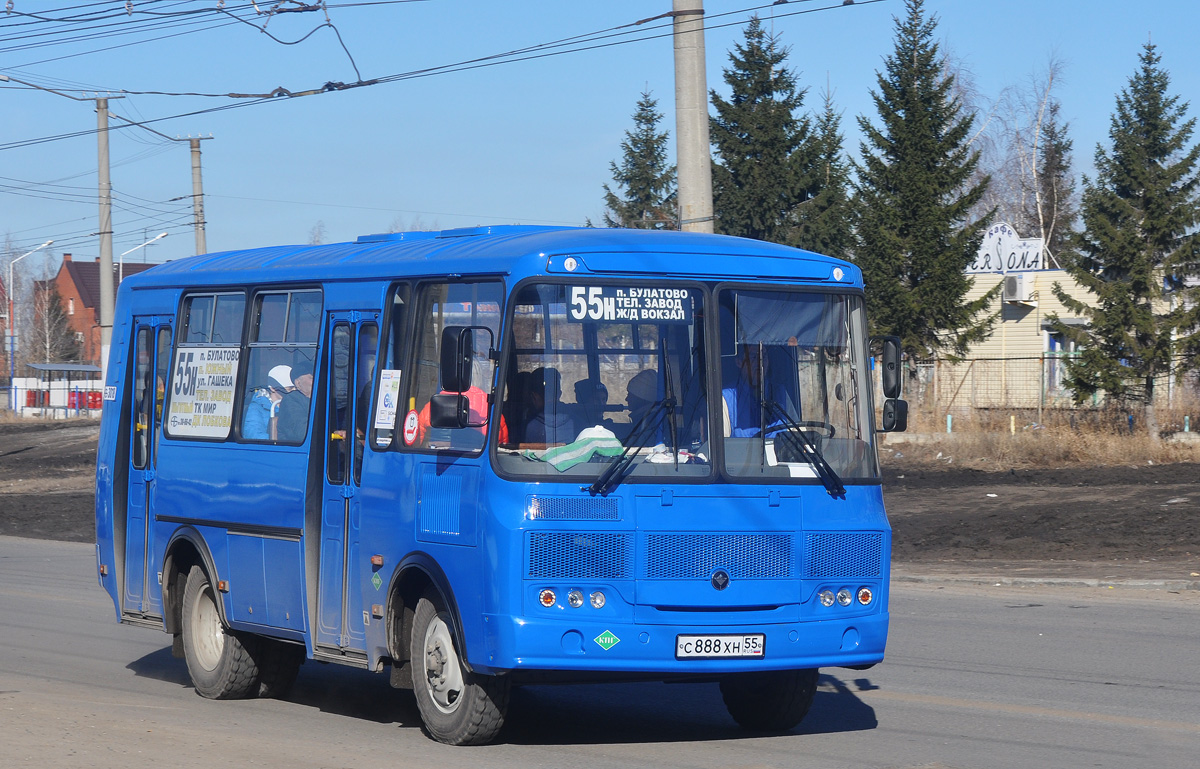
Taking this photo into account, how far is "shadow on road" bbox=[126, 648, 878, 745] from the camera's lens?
8.73 m

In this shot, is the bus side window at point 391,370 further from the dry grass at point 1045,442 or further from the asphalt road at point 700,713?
the dry grass at point 1045,442

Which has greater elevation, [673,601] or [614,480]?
[614,480]

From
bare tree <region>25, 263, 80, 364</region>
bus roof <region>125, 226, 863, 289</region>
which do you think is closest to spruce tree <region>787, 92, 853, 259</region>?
bus roof <region>125, 226, 863, 289</region>

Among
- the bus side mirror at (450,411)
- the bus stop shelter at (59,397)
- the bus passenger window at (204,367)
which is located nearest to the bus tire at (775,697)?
the bus side mirror at (450,411)

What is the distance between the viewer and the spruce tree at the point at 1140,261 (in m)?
32.2

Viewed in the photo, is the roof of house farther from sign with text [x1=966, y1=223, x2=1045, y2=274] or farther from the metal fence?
the metal fence

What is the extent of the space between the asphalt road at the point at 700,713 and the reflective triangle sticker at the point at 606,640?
58 cm

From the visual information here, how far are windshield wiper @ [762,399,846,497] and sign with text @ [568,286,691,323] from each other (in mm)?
691

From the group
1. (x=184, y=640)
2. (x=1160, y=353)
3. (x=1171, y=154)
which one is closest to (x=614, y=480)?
(x=184, y=640)

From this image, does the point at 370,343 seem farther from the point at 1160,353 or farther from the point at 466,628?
the point at 1160,353

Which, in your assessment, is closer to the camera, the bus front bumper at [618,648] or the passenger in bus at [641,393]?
the bus front bumper at [618,648]

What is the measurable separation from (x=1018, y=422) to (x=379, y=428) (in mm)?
28091

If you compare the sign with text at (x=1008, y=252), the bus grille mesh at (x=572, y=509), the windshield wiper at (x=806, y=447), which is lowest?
the bus grille mesh at (x=572, y=509)

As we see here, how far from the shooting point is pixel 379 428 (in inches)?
351
